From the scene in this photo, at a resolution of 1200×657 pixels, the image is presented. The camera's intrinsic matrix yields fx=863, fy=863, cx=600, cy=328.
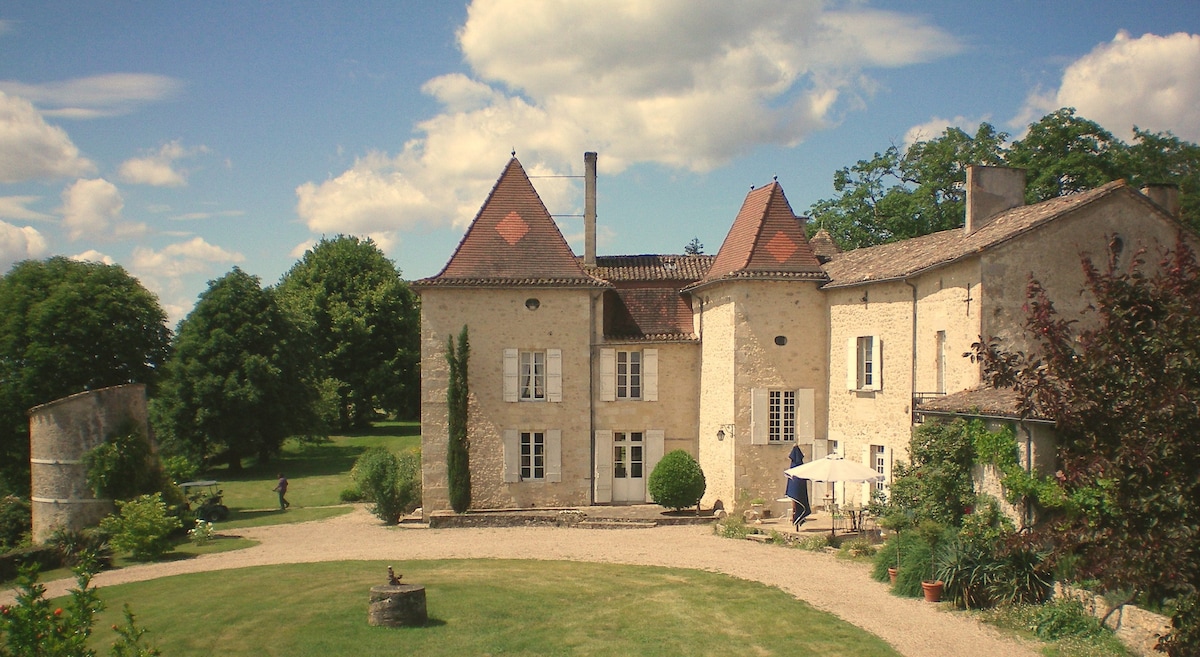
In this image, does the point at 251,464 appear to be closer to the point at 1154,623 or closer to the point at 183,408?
the point at 183,408

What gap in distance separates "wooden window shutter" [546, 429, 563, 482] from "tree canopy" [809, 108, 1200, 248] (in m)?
18.9

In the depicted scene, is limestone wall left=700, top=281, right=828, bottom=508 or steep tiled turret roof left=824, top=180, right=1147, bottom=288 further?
limestone wall left=700, top=281, right=828, bottom=508

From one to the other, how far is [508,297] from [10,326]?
64.5 feet

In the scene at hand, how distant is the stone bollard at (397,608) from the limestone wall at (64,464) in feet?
39.1

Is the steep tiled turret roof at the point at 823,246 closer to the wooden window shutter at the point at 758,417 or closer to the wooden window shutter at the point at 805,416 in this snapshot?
the wooden window shutter at the point at 805,416

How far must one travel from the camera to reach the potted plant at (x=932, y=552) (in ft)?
44.0

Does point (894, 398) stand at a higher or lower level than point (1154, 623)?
higher

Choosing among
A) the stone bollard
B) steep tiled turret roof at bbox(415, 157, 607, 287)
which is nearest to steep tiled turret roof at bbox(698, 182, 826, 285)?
steep tiled turret roof at bbox(415, 157, 607, 287)

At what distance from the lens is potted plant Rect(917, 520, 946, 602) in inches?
527

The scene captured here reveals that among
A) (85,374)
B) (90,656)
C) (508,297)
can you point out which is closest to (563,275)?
(508,297)

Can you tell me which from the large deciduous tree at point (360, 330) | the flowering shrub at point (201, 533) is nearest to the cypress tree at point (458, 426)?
the flowering shrub at point (201, 533)

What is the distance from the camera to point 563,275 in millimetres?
23188

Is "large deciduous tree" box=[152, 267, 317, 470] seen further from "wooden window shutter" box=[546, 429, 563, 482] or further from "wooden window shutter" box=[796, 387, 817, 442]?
"wooden window shutter" box=[796, 387, 817, 442]

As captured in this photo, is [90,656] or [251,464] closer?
[90,656]
